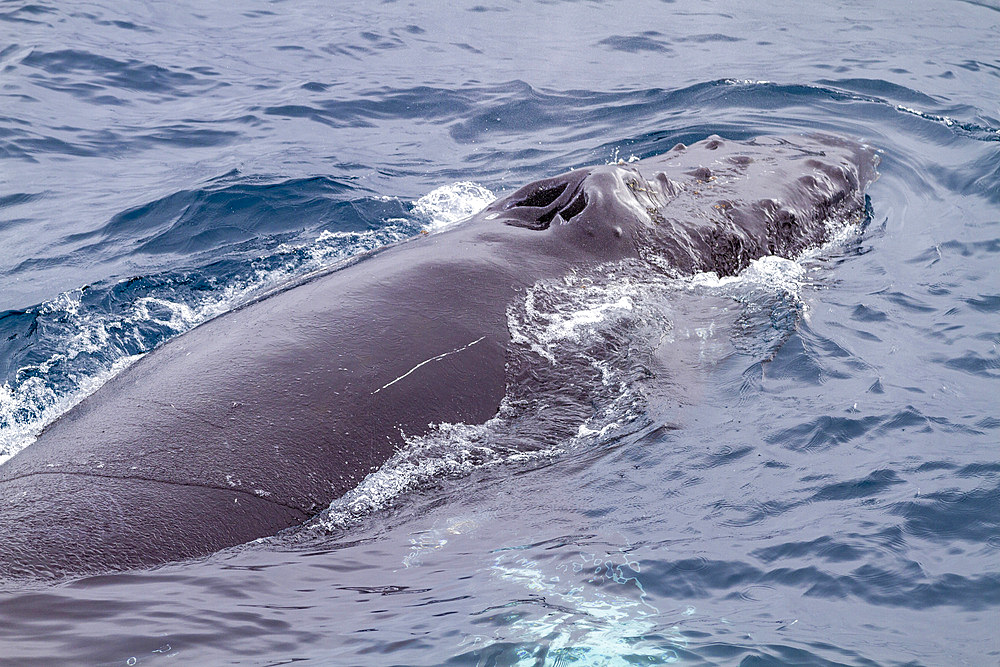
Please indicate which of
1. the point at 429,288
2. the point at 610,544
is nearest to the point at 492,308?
the point at 429,288

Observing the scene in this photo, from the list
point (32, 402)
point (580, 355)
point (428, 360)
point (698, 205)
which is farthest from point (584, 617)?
point (32, 402)

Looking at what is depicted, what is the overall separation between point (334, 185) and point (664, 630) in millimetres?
10552

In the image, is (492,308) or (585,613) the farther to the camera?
(492,308)

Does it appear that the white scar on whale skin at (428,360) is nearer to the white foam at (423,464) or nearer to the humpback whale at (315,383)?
the humpback whale at (315,383)

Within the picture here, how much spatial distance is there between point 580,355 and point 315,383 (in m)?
2.07

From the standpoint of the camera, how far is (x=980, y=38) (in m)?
21.2

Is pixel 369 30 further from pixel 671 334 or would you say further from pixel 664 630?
pixel 664 630

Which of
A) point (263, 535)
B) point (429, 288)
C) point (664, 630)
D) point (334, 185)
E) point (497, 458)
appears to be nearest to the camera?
point (664, 630)

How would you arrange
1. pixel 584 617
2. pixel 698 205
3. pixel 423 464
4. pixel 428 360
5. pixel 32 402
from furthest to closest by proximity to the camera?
pixel 698 205 → pixel 32 402 → pixel 428 360 → pixel 423 464 → pixel 584 617

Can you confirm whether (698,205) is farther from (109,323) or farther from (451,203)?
(109,323)

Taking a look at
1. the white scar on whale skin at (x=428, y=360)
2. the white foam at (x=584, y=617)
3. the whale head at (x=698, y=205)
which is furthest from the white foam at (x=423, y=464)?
the whale head at (x=698, y=205)

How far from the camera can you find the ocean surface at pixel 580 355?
4.36 m

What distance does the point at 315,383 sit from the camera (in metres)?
5.69

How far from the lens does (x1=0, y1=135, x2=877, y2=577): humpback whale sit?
4836 millimetres
